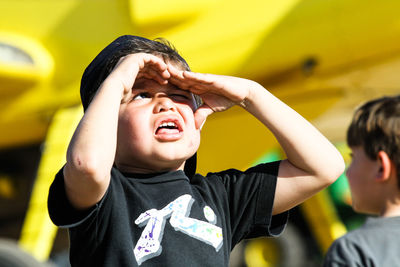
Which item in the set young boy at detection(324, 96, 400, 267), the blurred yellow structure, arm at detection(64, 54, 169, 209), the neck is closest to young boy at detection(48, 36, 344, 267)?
arm at detection(64, 54, 169, 209)

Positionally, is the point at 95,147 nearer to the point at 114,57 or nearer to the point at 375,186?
the point at 114,57

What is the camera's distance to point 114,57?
59.5 inches

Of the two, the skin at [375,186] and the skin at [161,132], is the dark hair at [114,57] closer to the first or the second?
the skin at [161,132]

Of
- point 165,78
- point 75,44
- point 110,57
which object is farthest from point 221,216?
point 75,44

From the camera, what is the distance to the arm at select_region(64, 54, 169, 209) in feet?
4.12

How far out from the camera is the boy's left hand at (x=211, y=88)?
1.42 metres

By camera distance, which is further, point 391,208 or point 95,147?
point 391,208

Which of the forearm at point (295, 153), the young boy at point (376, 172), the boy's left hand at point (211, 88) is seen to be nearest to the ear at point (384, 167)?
the young boy at point (376, 172)

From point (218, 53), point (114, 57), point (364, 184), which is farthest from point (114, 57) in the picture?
point (218, 53)

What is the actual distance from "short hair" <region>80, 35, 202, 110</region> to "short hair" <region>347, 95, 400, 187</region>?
686mm

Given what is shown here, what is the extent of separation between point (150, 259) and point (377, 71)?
286 centimetres

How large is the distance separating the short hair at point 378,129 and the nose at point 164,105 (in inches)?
32.2

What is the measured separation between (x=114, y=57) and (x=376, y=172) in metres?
0.89

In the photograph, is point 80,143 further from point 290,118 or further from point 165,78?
point 290,118
